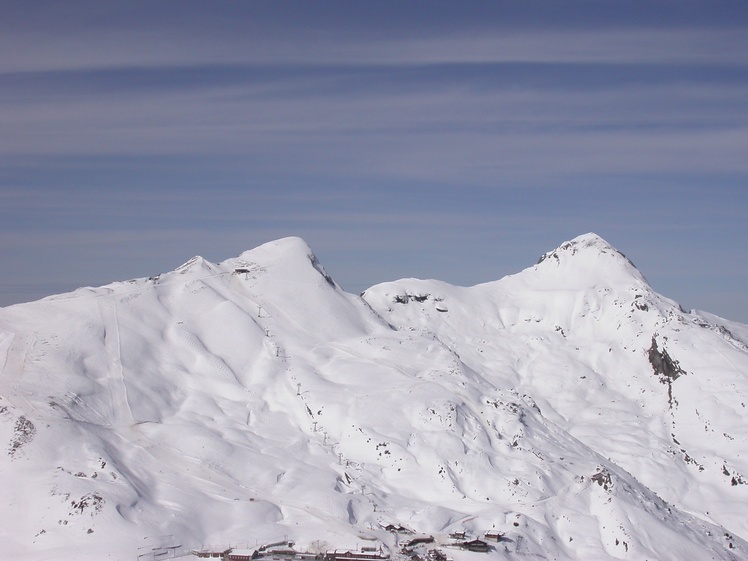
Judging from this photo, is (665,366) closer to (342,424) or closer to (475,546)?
(342,424)

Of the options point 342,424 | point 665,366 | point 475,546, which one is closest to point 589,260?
point 665,366

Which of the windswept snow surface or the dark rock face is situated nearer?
the windswept snow surface

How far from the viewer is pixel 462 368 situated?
88.4m

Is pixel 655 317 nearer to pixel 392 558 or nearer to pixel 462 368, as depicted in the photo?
pixel 462 368

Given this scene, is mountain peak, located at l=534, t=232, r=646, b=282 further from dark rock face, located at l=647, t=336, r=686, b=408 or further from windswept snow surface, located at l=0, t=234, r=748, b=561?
dark rock face, located at l=647, t=336, r=686, b=408

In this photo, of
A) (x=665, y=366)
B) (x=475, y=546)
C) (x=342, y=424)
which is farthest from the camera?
(x=665, y=366)

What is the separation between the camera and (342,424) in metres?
75.6

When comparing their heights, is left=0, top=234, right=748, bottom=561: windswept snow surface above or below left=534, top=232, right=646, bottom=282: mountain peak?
below

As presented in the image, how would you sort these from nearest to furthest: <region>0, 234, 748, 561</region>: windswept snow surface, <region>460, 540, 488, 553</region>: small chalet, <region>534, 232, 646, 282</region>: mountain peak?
<region>460, 540, 488, 553</region>: small chalet → <region>0, 234, 748, 561</region>: windswept snow surface → <region>534, 232, 646, 282</region>: mountain peak

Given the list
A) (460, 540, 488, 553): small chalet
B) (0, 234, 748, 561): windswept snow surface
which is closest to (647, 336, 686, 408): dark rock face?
(0, 234, 748, 561): windswept snow surface

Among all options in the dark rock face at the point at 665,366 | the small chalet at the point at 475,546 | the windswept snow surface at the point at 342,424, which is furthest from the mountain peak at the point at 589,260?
the small chalet at the point at 475,546

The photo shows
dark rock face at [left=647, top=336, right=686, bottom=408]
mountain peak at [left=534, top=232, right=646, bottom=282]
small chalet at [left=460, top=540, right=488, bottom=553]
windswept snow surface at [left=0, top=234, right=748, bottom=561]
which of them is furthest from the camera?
mountain peak at [left=534, top=232, right=646, bottom=282]

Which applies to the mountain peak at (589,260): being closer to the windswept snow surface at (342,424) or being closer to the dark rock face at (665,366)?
the windswept snow surface at (342,424)

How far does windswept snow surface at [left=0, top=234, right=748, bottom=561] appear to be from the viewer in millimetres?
59062
